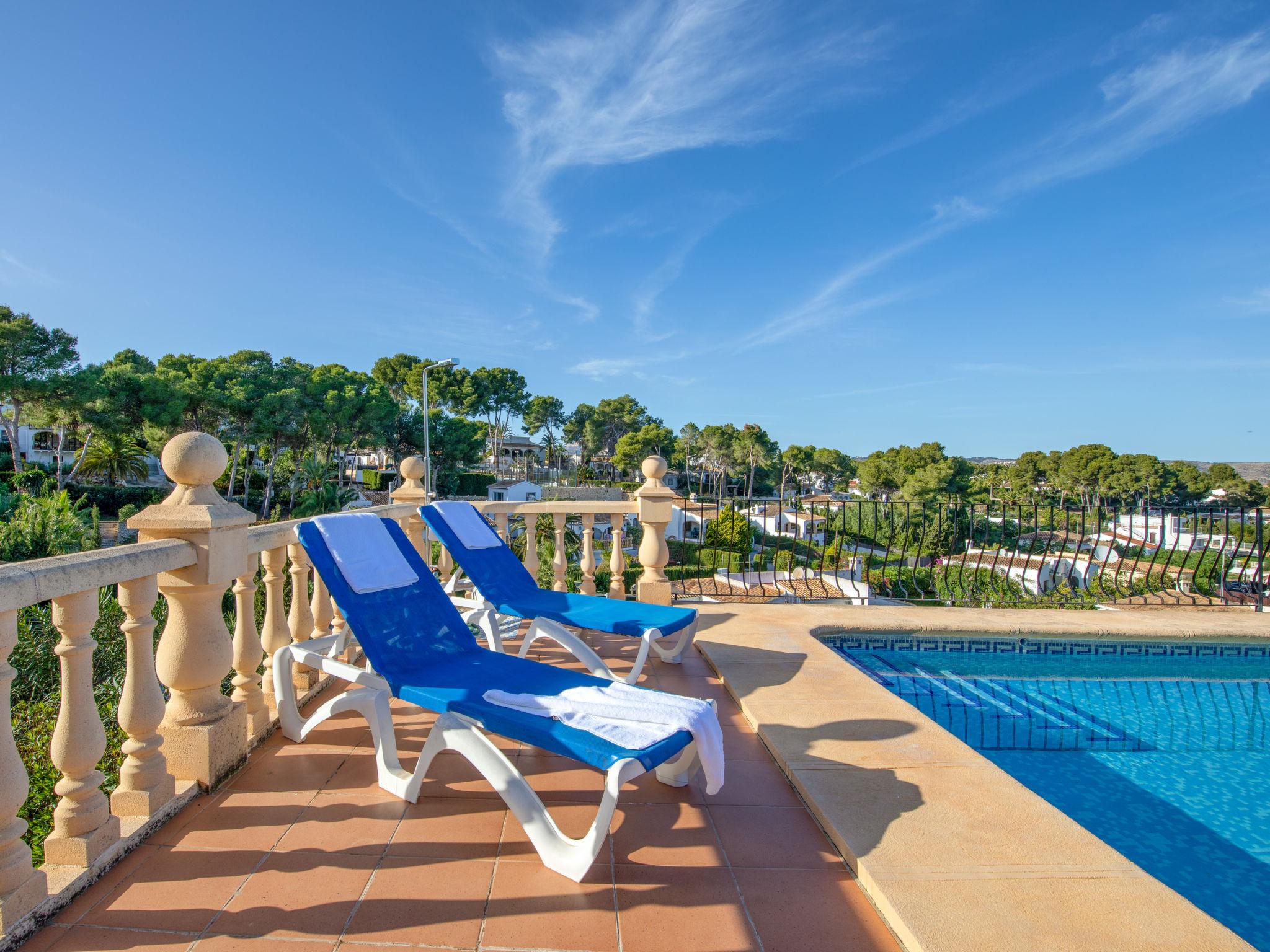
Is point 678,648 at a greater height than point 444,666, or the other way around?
point 444,666

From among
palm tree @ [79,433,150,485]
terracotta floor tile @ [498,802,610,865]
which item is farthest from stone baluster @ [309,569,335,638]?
palm tree @ [79,433,150,485]

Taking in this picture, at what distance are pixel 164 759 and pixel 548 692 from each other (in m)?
1.26

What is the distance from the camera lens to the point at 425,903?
5.19 feet

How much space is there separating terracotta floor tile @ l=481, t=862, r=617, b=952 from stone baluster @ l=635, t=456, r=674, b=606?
3093 mm

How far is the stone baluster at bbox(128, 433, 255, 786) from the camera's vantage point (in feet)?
6.53

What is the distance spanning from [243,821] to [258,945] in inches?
25.9

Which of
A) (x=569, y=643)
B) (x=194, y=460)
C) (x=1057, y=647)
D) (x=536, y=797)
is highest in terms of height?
(x=194, y=460)

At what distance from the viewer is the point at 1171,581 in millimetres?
6871

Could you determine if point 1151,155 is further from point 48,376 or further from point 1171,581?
point 48,376

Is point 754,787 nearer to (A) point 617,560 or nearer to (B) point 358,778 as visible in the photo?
(B) point 358,778

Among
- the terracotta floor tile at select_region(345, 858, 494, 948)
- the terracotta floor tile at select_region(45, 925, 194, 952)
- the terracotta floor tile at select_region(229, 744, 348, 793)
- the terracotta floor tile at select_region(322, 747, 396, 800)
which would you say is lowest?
the terracotta floor tile at select_region(322, 747, 396, 800)

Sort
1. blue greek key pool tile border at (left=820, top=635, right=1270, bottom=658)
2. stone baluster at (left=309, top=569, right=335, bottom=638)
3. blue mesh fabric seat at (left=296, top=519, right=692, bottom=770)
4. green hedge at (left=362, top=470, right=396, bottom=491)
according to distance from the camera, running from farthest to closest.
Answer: green hedge at (left=362, top=470, right=396, bottom=491) < blue greek key pool tile border at (left=820, top=635, right=1270, bottom=658) < stone baluster at (left=309, top=569, right=335, bottom=638) < blue mesh fabric seat at (left=296, top=519, right=692, bottom=770)

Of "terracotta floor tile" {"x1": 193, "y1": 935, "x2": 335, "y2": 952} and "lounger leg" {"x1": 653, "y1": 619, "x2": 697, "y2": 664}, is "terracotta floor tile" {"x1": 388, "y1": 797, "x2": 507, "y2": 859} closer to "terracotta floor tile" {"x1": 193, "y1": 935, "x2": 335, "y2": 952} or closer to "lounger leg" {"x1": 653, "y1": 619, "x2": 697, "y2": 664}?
"terracotta floor tile" {"x1": 193, "y1": 935, "x2": 335, "y2": 952}

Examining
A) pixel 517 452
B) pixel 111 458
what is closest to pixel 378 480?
pixel 111 458
